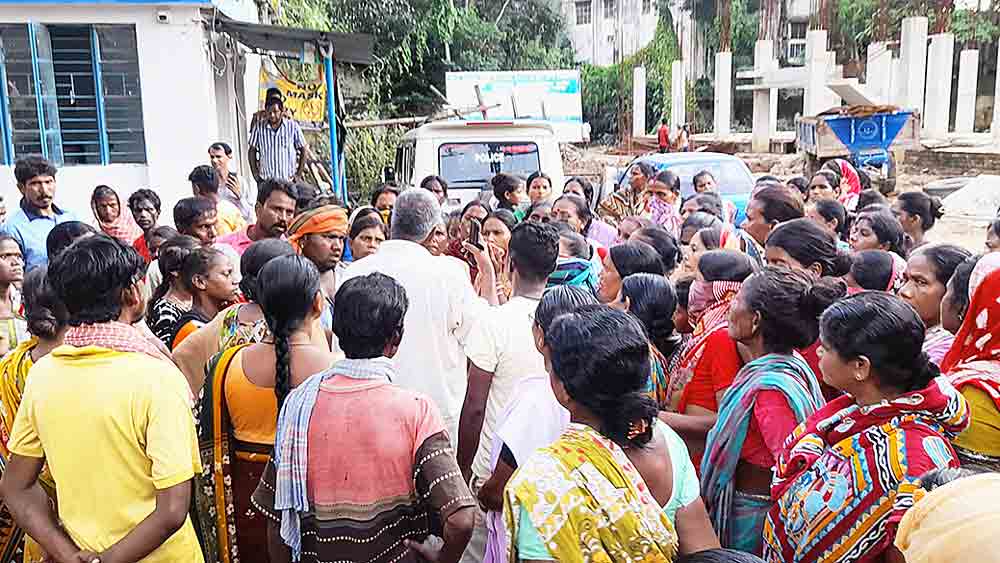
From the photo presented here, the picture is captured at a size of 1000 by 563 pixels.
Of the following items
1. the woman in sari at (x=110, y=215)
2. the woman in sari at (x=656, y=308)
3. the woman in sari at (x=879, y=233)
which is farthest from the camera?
the woman in sari at (x=110, y=215)

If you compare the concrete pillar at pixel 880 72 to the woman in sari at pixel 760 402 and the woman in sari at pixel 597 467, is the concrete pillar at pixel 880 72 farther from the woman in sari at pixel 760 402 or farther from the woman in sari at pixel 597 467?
the woman in sari at pixel 597 467

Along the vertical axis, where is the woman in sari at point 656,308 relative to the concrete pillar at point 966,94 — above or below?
below

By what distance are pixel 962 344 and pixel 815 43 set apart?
23250mm

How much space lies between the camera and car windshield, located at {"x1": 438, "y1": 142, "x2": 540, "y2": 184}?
27.1 ft

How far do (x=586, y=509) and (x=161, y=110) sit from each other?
7.56 meters

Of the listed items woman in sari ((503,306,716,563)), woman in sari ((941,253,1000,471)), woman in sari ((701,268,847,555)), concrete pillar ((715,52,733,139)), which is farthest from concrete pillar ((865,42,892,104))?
woman in sari ((503,306,716,563))

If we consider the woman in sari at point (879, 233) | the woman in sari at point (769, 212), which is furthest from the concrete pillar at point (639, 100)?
the woman in sari at point (879, 233)

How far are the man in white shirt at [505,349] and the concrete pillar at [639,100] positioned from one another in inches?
1098

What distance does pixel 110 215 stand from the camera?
17.2ft

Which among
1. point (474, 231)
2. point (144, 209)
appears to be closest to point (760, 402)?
point (474, 231)

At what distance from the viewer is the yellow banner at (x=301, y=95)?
8.79 metres

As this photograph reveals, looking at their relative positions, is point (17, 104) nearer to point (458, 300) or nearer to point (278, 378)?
point (458, 300)

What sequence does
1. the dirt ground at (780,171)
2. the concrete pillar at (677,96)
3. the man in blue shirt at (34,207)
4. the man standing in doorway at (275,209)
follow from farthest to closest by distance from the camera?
the concrete pillar at (677,96) → the dirt ground at (780,171) → the man in blue shirt at (34,207) → the man standing in doorway at (275,209)

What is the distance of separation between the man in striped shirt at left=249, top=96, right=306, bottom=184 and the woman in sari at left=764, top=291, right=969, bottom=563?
646 centimetres
